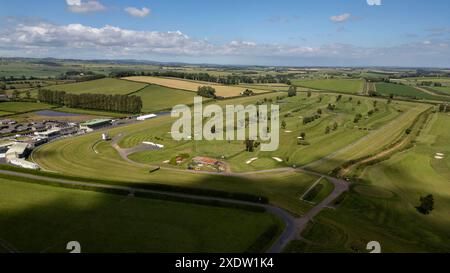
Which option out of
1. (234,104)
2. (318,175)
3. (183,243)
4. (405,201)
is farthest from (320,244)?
(234,104)

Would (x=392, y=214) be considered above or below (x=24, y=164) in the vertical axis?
below

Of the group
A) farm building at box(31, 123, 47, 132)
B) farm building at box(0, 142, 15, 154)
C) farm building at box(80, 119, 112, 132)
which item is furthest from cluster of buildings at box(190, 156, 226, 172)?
farm building at box(31, 123, 47, 132)

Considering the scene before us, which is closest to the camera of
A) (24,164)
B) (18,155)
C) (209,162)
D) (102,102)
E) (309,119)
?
(24,164)

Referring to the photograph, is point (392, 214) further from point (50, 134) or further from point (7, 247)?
point (50, 134)

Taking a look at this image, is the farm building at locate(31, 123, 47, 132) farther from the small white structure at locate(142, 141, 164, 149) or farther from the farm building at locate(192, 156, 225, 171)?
the farm building at locate(192, 156, 225, 171)

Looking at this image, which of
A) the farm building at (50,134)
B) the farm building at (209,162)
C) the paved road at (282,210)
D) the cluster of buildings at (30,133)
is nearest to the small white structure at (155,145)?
the cluster of buildings at (30,133)

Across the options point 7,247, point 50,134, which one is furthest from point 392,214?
point 50,134

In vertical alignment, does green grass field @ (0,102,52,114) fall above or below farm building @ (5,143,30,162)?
above
